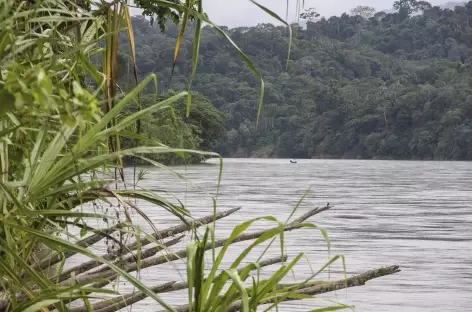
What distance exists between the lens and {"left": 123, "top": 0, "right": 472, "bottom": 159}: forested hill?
10288cm

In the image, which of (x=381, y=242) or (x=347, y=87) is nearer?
(x=381, y=242)

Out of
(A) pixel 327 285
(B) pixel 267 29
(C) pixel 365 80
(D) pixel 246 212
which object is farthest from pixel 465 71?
(A) pixel 327 285

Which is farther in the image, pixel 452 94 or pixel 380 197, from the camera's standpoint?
pixel 452 94

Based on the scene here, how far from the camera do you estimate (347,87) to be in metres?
119

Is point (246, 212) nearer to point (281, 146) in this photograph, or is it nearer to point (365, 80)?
point (281, 146)

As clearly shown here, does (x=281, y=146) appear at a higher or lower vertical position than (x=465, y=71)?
lower

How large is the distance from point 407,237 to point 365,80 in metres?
107

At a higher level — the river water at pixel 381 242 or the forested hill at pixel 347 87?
the forested hill at pixel 347 87

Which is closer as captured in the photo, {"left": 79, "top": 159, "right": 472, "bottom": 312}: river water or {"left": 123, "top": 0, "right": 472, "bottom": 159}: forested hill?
{"left": 79, "top": 159, "right": 472, "bottom": 312}: river water

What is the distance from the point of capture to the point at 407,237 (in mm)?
21391

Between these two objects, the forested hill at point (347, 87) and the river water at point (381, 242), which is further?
the forested hill at point (347, 87)

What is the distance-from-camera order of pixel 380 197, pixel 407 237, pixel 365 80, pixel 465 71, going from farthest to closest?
1. pixel 365 80
2. pixel 465 71
3. pixel 380 197
4. pixel 407 237

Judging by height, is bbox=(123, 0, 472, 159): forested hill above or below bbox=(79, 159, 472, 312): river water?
above

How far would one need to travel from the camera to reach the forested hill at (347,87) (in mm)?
102875
